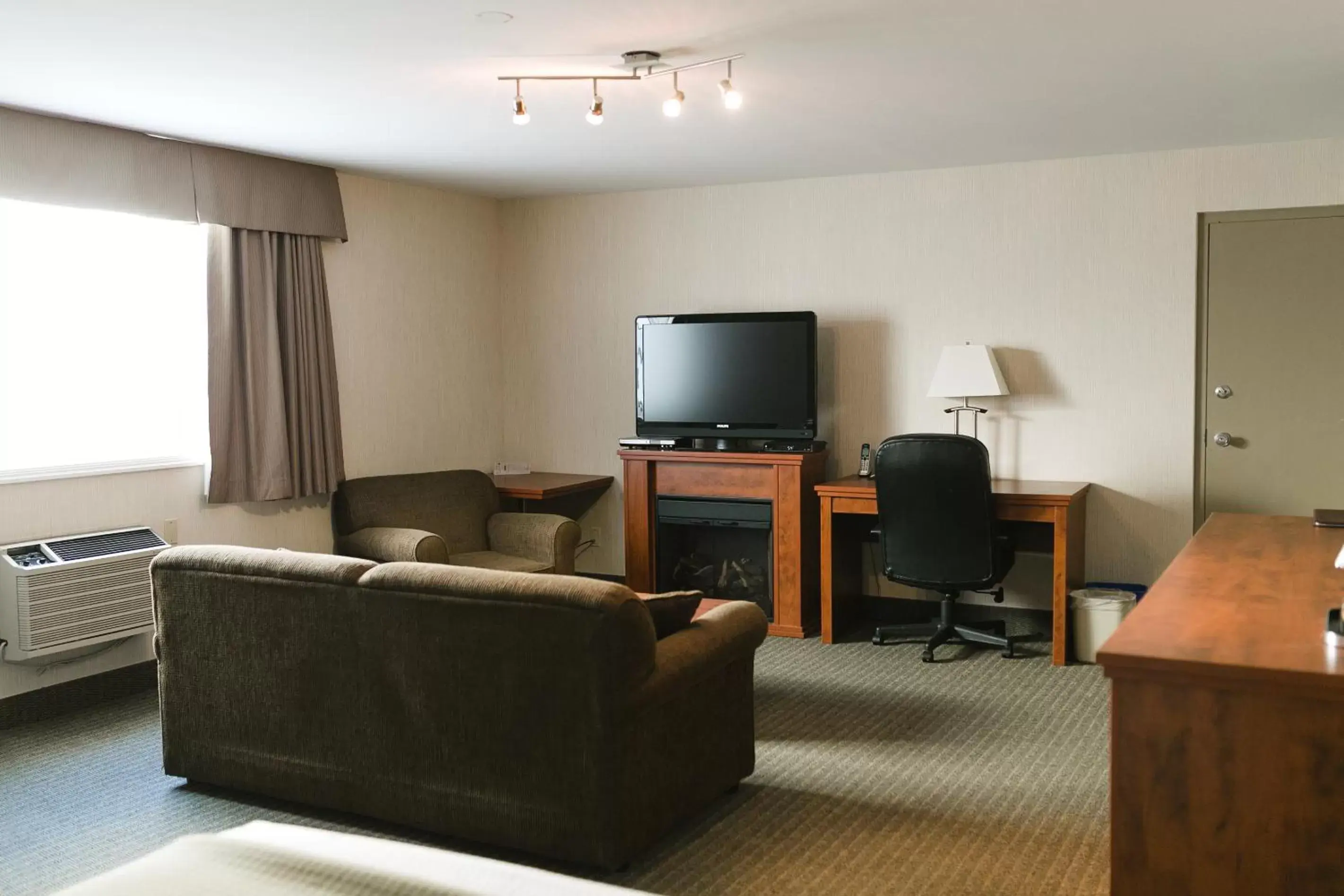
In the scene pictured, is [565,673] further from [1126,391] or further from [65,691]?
[1126,391]

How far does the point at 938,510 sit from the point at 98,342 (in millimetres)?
3594

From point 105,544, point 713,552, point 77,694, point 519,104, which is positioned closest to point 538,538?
point 713,552

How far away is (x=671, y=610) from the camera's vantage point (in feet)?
10.7

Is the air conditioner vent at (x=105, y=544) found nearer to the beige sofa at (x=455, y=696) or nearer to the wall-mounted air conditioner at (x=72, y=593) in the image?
the wall-mounted air conditioner at (x=72, y=593)

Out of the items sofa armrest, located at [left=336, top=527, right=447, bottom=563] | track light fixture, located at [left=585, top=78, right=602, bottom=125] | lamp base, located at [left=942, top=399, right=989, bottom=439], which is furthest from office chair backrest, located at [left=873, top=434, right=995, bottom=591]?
sofa armrest, located at [left=336, top=527, right=447, bottom=563]

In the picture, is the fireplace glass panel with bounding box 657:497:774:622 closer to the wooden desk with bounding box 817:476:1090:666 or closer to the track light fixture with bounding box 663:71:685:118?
the wooden desk with bounding box 817:476:1090:666

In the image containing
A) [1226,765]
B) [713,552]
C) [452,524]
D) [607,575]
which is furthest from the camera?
→ [607,575]

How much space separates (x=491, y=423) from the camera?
6926 millimetres

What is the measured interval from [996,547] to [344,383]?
3.24 m

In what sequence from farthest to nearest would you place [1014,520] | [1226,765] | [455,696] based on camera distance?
[1014,520]
[455,696]
[1226,765]

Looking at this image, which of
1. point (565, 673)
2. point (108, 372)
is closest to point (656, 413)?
point (108, 372)

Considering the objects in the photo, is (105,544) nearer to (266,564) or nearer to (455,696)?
(266,564)

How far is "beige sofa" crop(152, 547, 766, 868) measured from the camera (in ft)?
9.52

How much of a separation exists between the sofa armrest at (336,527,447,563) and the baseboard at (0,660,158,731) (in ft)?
3.28
